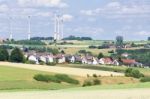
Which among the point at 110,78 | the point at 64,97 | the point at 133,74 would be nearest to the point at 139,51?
the point at 133,74

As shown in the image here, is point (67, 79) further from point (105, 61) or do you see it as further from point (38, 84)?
point (105, 61)

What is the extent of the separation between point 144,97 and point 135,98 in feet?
2.28

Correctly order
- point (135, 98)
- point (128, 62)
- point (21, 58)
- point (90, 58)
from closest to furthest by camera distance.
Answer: point (135, 98)
point (21, 58)
point (128, 62)
point (90, 58)

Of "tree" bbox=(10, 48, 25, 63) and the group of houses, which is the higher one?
"tree" bbox=(10, 48, 25, 63)

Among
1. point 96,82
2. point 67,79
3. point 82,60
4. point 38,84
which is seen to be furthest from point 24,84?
point 82,60

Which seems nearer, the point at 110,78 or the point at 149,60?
the point at 110,78

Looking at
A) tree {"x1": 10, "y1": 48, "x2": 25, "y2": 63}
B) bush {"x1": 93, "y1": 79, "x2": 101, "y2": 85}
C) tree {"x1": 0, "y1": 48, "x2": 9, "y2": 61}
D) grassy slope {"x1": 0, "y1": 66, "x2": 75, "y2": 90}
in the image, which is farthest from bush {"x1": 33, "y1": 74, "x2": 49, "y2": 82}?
tree {"x1": 0, "y1": 48, "x2": 9, "y2": 61}

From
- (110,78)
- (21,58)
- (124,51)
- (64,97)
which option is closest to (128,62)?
(21,58)

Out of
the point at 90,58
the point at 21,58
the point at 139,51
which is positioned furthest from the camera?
the point at 139,51

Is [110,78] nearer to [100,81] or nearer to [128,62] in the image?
[100,81]

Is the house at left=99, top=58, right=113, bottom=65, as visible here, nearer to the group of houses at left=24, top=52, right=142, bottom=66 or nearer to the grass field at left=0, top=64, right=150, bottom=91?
the group of houses at left=24, top=52, right=142, bottom=66

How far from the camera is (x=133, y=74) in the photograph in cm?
8569

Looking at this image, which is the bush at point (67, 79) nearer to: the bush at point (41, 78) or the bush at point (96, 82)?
the bush at point (96, 82)

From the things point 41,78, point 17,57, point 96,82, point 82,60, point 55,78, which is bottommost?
point 82,60
